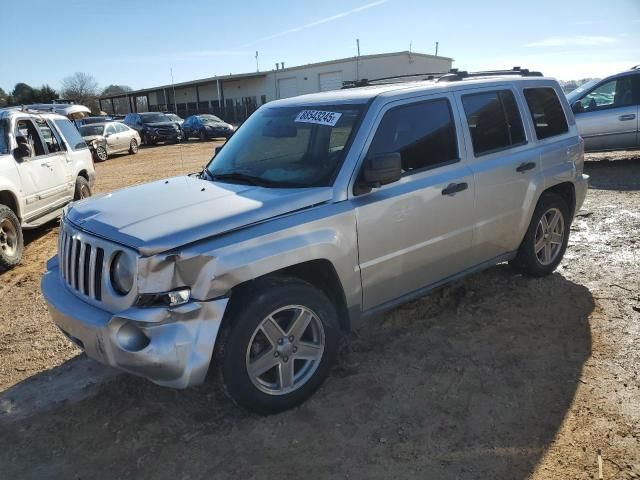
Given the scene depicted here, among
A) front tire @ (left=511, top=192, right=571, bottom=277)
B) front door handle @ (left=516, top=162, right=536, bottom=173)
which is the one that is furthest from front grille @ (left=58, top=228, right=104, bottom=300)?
front tire @ (left=511, top=192, right=571, bottom=277)

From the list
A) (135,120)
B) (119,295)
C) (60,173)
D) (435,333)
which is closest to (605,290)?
(435,333)

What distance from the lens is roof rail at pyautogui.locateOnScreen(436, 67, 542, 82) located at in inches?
173

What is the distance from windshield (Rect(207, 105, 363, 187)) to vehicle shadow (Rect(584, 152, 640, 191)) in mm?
7304

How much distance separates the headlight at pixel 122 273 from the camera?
9.22 feet

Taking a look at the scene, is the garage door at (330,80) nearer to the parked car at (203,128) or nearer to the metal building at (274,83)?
the metal building at (274,83)

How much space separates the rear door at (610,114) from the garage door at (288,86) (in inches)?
1371

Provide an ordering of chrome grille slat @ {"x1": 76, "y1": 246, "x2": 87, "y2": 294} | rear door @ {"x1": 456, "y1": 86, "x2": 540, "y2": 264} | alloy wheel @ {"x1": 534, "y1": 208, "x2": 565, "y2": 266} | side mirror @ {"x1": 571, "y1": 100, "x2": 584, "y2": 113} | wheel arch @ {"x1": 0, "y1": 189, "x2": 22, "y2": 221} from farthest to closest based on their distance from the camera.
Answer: side mirror @ {"x1": 571, "y1": 100, "x2": 584, "y2": 113} → wheel arch @ {"x1": 0, "y1": 189, "x2": 22, "y2": 221} → alloy wheel @ {"x1": 534, "y1": 208, "x2": 565, "y2": 266} → rear door @ {"x1": 456, "y1": 86, "x2": 540, "y2": 264} → chrome grille slat @ {"x1": 76, "y1": 246, "x2": 87, "y2": 294}

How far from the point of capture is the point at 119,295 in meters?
2.86

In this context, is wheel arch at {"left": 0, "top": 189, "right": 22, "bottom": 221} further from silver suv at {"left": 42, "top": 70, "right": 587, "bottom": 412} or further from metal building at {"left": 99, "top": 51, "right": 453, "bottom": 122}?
metal building at {"left": 99, "top": 51, "right": 453, "bottom": 122}

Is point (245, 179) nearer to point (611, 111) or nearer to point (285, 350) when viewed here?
point (285, 350)

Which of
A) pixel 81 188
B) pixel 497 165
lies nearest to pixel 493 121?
pixel 497 165

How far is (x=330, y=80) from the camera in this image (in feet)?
136

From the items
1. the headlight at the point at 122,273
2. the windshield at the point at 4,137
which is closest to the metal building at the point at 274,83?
the windshield at the point at 4,137

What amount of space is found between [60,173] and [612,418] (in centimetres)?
786
